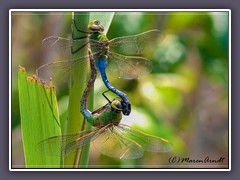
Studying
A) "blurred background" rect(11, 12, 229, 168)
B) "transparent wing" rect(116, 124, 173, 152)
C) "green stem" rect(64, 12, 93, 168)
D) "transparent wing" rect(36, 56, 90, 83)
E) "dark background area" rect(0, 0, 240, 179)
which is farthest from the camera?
"blurred background" rect(11, 12, 229, 168)

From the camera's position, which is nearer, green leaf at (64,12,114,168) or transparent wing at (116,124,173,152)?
green leaf at (64,12,114,168)

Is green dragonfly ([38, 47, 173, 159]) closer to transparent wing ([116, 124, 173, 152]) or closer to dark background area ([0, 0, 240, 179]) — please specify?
transparent wing ([116, 124, 173, 152])

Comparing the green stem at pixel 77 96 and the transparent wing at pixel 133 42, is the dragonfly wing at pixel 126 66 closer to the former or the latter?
the transparent wing at pixel 133 42

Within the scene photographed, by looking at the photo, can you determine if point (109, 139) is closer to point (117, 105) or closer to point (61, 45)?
point (117, 105)

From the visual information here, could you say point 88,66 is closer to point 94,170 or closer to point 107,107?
point 107,107
